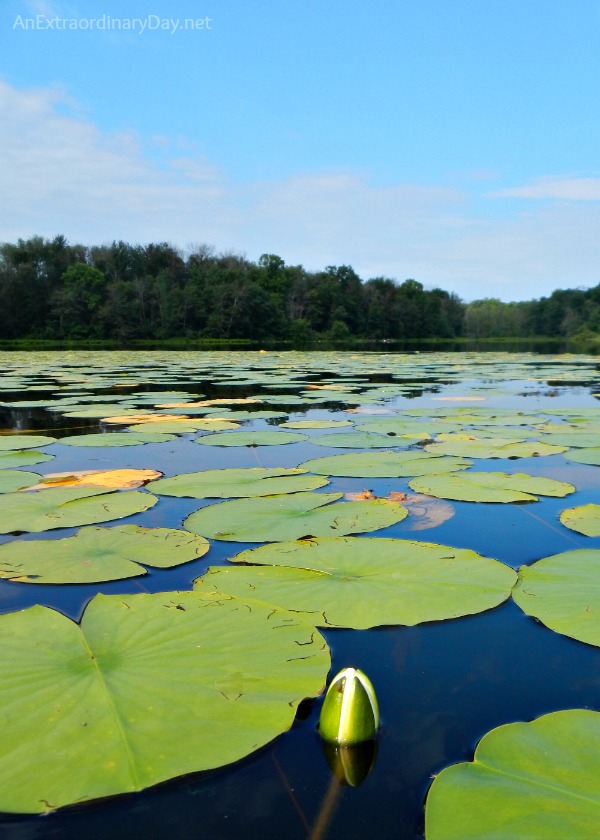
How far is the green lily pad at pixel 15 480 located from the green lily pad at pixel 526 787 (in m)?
1.91

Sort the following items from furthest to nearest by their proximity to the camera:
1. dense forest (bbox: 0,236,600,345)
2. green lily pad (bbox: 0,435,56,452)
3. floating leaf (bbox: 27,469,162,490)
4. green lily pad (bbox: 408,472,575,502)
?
dense forest (bbox: 0,236,600,345)
green lily pad (bbox: 0,435,56,452)
floating leaf (bbox: 27,469,162,490)
green lily pad (bbox: 408,472,575,502)

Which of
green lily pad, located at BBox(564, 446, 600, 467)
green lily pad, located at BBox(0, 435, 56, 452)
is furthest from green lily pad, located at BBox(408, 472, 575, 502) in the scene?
green lily pad, located at BBox(0, 435, 56, 452)

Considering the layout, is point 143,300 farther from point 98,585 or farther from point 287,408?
point 98,585

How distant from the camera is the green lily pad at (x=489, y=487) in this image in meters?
2.02

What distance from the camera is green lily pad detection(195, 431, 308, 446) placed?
311 centimetres

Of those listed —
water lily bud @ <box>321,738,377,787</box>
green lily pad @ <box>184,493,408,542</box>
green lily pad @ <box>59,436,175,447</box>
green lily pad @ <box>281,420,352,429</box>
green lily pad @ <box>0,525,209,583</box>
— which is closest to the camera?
water lily bud @ <box>321,738,377,787</box>

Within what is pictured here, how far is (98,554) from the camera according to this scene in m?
1.50

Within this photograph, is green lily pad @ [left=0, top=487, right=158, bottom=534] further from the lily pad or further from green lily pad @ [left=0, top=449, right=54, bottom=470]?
the lily pad

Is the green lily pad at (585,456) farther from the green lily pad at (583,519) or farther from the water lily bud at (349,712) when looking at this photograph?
the water lily bud at (349,712)

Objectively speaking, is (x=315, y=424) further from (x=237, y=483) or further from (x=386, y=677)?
(x=386, y=677)

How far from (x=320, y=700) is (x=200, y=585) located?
43 cm

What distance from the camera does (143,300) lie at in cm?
3494

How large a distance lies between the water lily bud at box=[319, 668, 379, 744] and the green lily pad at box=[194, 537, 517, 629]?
287 millimetres

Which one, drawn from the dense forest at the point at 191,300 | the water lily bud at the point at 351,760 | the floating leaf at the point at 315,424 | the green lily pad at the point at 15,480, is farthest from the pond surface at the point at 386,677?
the dense forest at the point at 191,300
